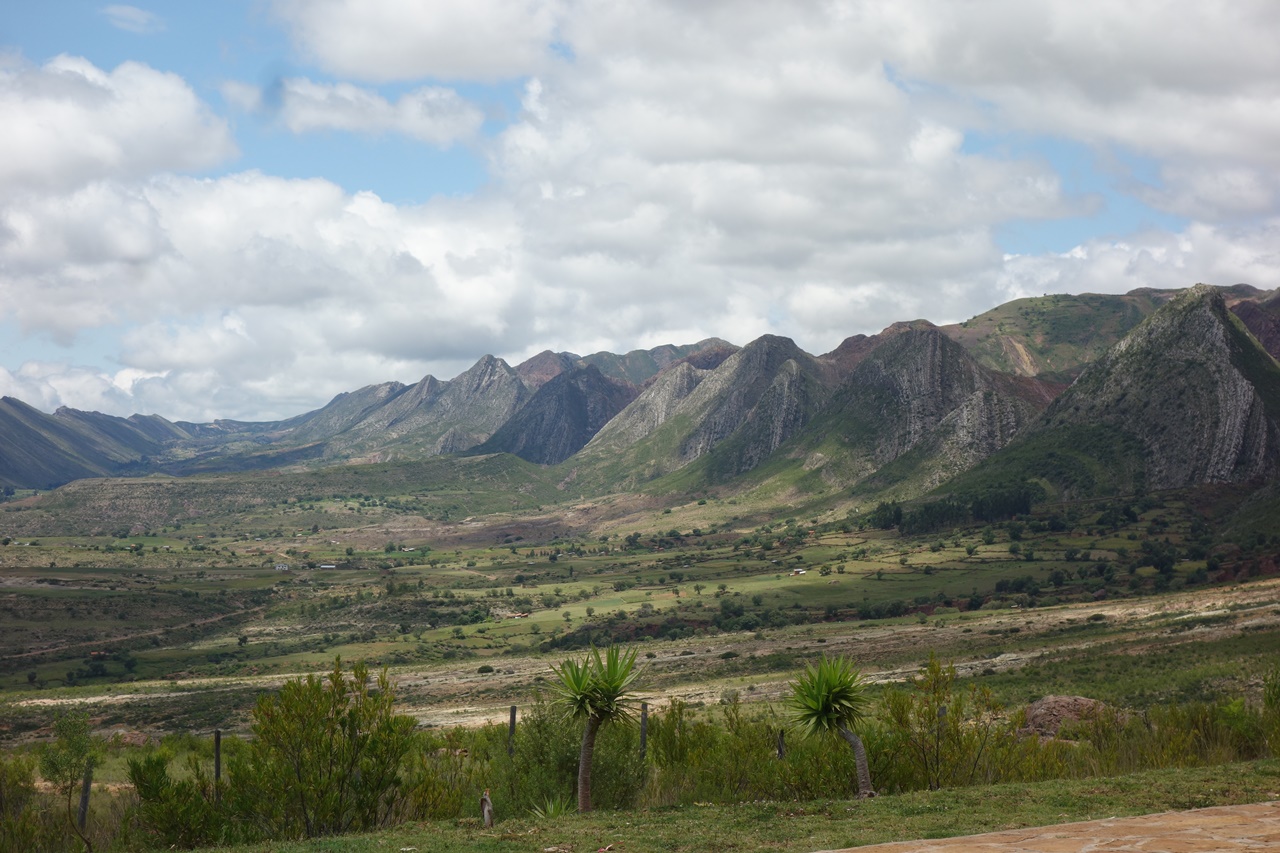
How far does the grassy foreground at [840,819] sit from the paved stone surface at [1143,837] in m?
1.82

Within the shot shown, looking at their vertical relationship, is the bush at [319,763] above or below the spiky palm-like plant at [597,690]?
below

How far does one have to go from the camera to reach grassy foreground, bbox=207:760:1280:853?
1662 centimetres

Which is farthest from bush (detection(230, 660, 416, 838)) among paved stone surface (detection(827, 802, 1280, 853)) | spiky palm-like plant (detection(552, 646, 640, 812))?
paved stone surface (detection(827, 802, 1280, 853))

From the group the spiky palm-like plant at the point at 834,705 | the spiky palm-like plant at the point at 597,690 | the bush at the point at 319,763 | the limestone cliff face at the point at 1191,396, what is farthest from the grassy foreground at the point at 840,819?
the limestone cliff face at the point at 1191,396

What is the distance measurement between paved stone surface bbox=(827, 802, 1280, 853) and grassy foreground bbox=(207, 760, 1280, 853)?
5.96ft

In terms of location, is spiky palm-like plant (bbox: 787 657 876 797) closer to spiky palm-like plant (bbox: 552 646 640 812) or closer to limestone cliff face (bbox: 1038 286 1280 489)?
spiky palm-like plant (bbox: 552 646 640 812)

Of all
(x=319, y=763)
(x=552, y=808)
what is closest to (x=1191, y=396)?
(x=552, y=808)

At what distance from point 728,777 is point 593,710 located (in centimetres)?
633

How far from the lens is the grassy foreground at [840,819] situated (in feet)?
54.5

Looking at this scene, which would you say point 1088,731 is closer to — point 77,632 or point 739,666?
point 739,666

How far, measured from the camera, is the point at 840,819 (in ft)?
59.9

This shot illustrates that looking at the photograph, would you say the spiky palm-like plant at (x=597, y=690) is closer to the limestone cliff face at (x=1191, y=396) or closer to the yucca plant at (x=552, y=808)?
the yucca plant at (x=552, y=808)

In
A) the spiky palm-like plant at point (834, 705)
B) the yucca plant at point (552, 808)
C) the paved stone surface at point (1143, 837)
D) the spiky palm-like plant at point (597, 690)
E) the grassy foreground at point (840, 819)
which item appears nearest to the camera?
the paved stone surface at point (1143, 837)

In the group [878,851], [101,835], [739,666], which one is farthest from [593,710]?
[739,666]
